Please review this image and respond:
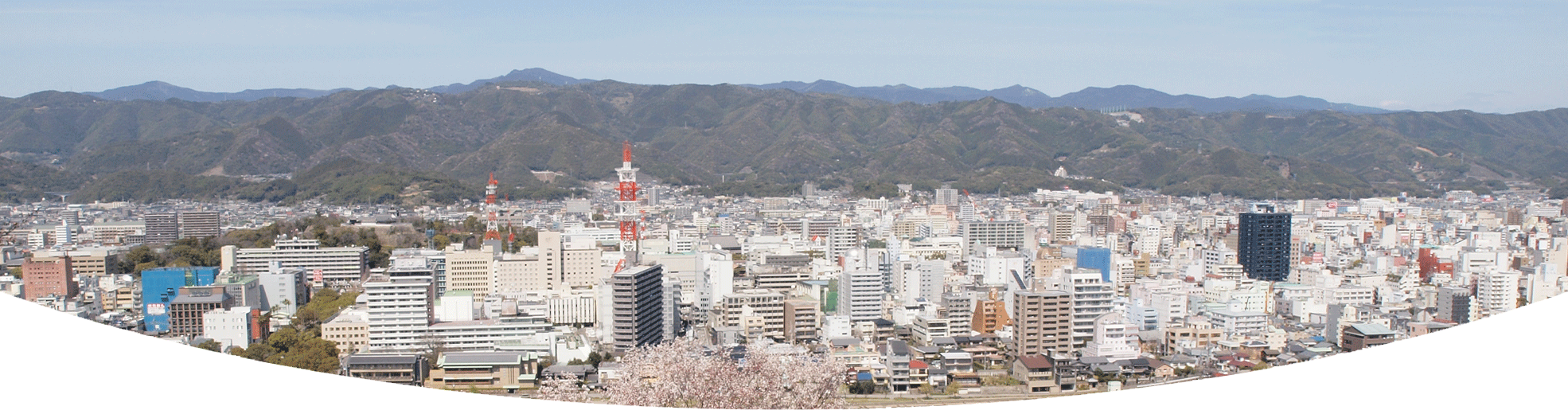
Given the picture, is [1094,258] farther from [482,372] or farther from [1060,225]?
[482,372]

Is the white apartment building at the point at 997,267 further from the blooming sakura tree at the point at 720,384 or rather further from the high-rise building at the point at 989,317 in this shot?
the blooming sakura tree at the point at 720,384

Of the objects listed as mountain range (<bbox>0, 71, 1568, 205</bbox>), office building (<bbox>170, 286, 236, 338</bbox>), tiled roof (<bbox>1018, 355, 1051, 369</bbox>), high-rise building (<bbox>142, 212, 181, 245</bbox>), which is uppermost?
mountain range (<bbox>0, 71, 1568, 205</bbox>)

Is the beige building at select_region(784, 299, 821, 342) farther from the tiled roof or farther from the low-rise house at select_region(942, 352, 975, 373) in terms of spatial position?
the tiled roof

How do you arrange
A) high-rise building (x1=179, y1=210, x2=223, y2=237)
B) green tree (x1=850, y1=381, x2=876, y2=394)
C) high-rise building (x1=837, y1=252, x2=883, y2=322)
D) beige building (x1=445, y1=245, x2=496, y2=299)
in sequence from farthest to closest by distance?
high-rise building (x1=179, y1=210, x2=223, y2=237) < beige building (x1=445, y1=245, x2=496, y2=299) < high-rise building (x1=837, y1=252, x2=883, y2=322) < green tree (x1=850, y1=381, x2=876, y2=394)

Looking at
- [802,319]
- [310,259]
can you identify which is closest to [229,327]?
[802,319]

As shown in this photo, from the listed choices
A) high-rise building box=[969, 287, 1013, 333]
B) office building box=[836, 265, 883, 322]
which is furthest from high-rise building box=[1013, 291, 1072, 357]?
office building box=[836, 265, 883, 322]

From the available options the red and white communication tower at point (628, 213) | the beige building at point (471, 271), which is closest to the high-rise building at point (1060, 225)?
the red and white communication tower at point (628, 213)
